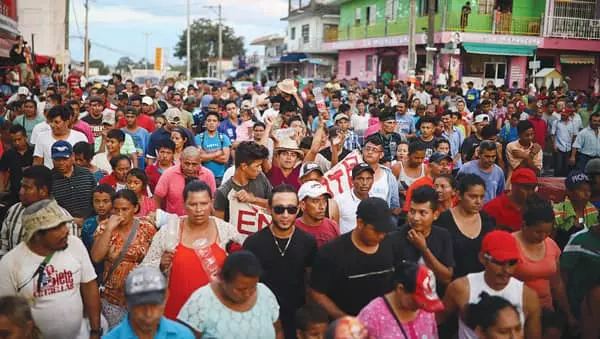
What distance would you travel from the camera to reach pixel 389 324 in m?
3.41

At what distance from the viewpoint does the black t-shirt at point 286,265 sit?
13.7ft

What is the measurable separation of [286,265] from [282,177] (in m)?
2.28

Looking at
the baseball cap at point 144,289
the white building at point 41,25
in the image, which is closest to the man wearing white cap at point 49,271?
the baseball cap at point 144,289

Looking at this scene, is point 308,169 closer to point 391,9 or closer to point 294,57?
point 391,9

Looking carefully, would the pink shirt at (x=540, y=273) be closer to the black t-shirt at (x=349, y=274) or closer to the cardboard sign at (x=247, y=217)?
the black t-shirt at (x=349, y=274)

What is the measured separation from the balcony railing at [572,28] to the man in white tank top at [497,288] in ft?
91.1

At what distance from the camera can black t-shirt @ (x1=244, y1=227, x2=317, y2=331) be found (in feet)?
13.7

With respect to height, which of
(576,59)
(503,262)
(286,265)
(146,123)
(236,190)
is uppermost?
(576,59)

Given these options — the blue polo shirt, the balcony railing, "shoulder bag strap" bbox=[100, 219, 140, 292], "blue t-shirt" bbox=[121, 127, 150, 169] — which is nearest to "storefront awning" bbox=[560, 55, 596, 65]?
the balcony railing

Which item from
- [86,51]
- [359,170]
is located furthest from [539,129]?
[86,51]

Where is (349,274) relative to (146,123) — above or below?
below

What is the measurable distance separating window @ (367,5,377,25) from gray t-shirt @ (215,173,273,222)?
33.7 m

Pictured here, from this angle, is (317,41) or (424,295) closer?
(424,295)

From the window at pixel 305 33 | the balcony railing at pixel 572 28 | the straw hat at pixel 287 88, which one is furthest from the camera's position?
the window at pixel 305 33
